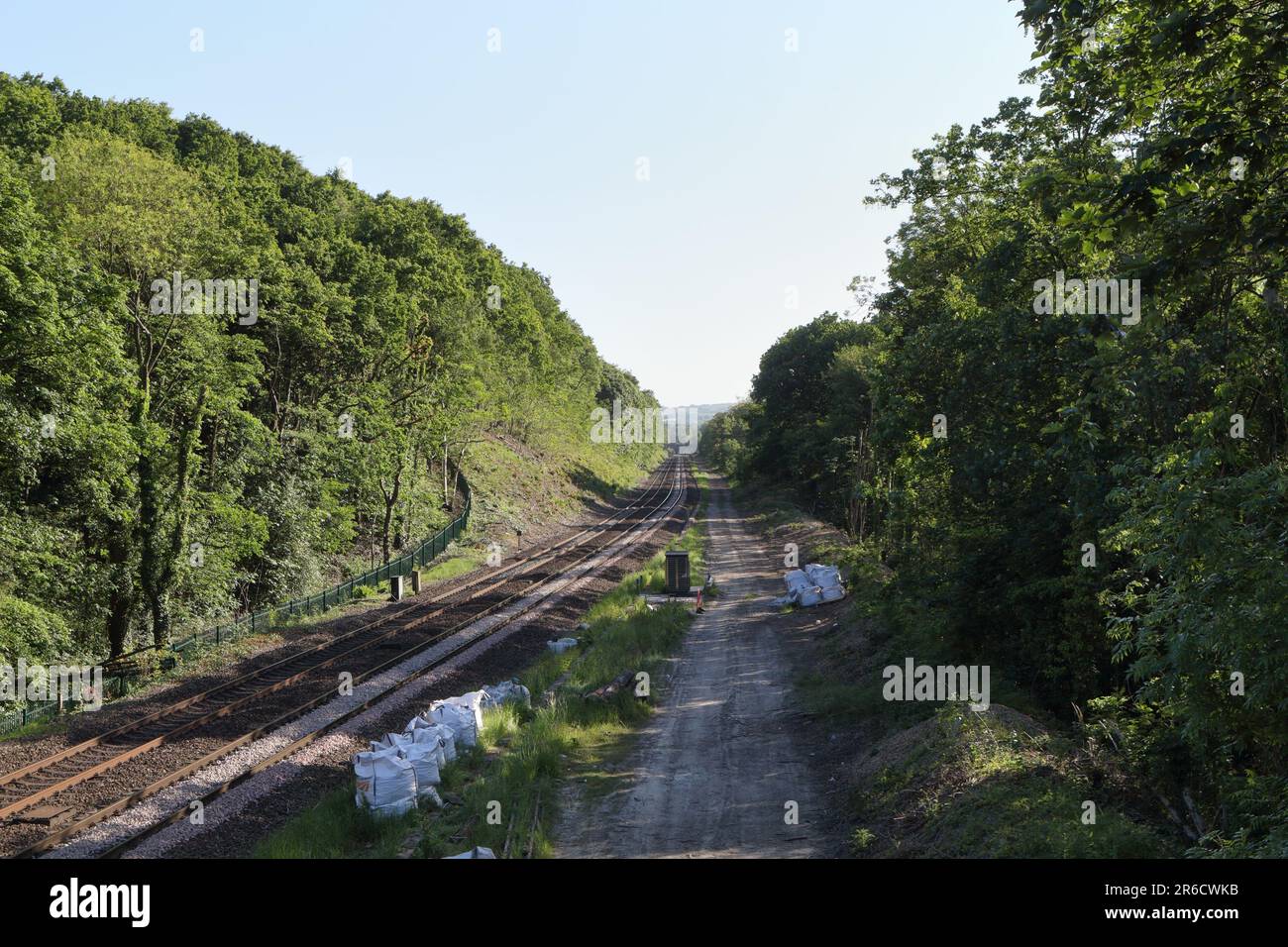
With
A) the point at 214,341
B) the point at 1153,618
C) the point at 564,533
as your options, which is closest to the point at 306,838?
the point at 1153,618

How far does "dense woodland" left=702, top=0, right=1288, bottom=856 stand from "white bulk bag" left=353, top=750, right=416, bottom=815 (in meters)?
9.63

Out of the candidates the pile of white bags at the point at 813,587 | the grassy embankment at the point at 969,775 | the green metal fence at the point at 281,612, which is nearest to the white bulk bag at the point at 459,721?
the grassy embankment at the point at 969,775

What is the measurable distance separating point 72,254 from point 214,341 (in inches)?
225

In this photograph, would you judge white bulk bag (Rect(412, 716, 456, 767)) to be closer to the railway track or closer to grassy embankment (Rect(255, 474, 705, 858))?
grassy embankment (Rect(255, 474, 705, 858))

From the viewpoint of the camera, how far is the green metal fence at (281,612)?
18422 millimetres

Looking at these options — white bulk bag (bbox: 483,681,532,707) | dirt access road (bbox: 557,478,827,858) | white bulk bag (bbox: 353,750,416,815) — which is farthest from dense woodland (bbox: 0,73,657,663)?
dirt access road (bbox: 557,478,827,858)

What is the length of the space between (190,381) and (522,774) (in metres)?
19.3

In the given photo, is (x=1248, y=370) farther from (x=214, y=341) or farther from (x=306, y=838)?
(x=214, y=341)

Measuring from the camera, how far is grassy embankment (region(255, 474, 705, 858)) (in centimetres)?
1160

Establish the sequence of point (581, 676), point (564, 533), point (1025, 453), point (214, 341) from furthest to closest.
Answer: point (564, 533) < point (214, 341) < point (581, 676) < point (1025, 453)

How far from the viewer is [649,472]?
478 feet

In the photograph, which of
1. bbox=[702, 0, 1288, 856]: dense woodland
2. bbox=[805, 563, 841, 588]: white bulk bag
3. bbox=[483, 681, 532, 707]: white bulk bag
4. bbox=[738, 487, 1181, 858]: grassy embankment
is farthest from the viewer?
bbox=[805, 563, 841, 588]: white bulk bag

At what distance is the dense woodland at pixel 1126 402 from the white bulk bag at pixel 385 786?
9635 mm

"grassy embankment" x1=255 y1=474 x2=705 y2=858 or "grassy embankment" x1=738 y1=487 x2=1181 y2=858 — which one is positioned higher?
"grassy embankment" x1=738 y1=487 x2=1181 y2=858
